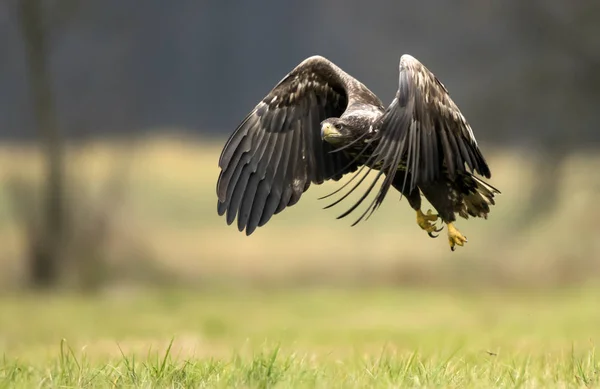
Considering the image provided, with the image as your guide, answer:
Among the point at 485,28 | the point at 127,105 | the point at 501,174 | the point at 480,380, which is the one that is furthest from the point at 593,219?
the point at 480,380

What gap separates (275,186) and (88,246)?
37.4 feet

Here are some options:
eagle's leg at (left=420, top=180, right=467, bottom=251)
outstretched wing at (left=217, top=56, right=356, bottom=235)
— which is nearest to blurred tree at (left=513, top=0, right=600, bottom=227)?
outstretched wing at (left=217, top=56, right=356, bottom=235)

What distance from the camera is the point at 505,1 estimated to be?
17906mm

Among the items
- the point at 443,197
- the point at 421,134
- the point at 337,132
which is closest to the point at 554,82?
the point at 443,197

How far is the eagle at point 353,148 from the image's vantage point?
6.15 metres

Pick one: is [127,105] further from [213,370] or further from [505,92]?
[213,370]

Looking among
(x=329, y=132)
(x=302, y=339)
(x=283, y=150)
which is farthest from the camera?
(x=302, y=339)

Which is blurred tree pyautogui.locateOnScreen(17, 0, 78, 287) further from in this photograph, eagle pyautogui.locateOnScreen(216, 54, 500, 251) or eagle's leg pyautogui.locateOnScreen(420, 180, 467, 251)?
eagle's leg pyautogui.locateOnScreen(420, 180, 467, 251)

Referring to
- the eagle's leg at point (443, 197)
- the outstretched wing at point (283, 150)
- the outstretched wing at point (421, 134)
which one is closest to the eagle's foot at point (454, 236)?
the eagle's leg at point (443, 197)

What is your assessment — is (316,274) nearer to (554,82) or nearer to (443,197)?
(554,82)

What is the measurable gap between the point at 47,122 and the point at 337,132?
12.0m

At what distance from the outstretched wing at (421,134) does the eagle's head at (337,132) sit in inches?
12.9

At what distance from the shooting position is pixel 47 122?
17875mm

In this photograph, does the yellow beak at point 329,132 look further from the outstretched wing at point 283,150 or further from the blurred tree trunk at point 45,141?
the blurred tree trunk at point 45,141
